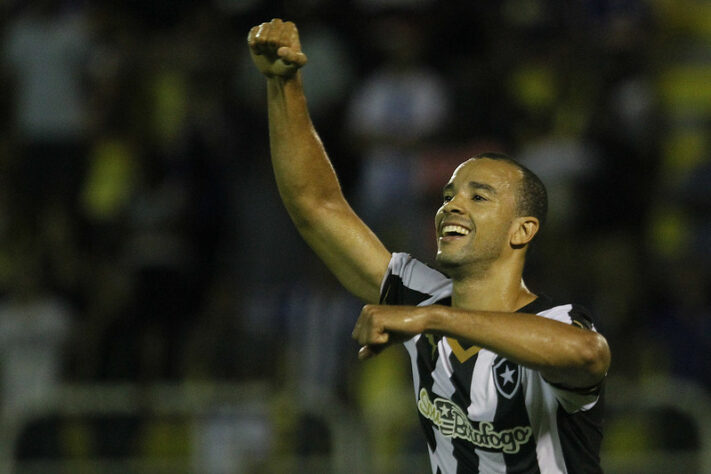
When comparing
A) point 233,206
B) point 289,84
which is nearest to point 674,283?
point 233,206

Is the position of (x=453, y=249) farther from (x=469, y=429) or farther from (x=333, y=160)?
(x=333, y=160)

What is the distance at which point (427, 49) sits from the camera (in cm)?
1041

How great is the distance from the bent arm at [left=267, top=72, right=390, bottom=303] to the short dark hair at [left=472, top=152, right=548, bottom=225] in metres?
0.66

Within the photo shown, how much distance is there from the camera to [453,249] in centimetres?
450

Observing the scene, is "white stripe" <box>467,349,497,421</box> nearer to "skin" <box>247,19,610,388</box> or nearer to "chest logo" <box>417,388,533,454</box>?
"chest logo" <box>417,388,533,454</box>

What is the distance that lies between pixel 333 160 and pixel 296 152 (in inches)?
186

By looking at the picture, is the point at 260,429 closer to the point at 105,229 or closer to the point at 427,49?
the point at 105,229

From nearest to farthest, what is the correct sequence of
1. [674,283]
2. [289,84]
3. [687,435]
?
[289,84]
[687,435]
[674,283]

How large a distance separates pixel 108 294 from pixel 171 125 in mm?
1839

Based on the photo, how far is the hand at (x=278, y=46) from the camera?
15.7ft

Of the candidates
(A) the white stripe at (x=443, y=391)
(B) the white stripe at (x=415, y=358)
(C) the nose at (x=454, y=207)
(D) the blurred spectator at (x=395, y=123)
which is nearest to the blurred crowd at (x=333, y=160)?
(D) the blurred spectator at (x=395, y=123)

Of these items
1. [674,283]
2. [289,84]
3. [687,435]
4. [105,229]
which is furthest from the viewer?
[105,229]

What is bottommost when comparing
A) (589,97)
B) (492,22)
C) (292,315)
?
(292,315)

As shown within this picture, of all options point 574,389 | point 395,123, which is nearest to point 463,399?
point 574,389
